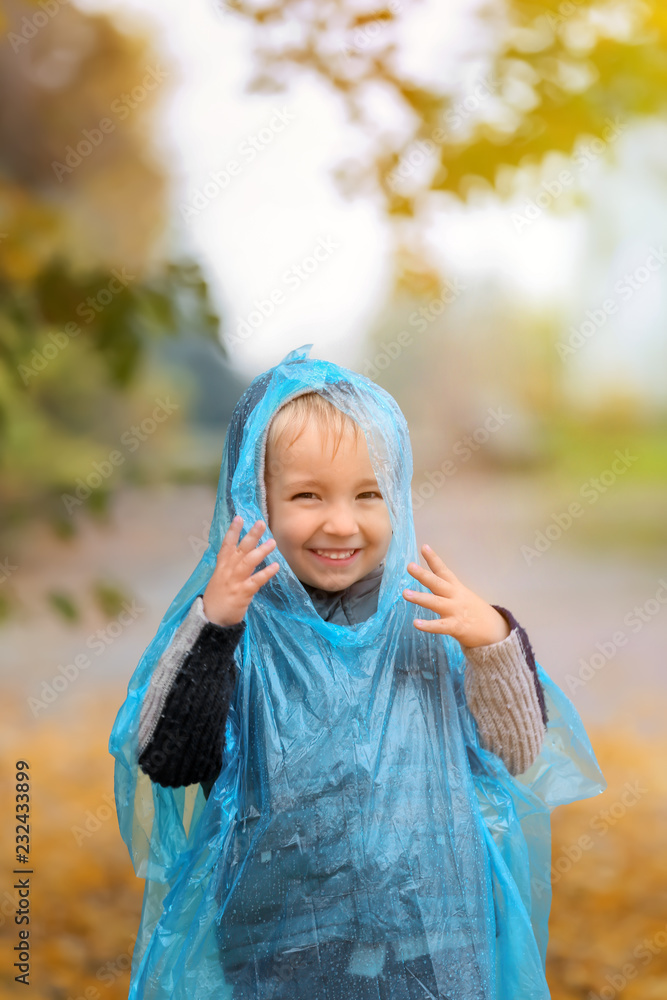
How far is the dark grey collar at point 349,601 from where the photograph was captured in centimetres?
118

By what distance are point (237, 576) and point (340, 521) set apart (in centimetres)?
14

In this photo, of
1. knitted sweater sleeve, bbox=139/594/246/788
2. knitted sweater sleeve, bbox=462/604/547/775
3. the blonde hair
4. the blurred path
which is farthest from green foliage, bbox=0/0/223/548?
knitted sweater sleeve, bbox=462/604/547/775

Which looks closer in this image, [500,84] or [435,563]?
[435,563]

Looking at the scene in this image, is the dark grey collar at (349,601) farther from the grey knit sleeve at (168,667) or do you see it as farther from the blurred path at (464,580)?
the blurred path at (464,580)

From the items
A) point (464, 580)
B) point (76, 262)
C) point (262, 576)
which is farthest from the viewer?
point (464, 580)

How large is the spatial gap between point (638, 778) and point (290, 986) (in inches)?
74.6

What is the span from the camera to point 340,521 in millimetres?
1106

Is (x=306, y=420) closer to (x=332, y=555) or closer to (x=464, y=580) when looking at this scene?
(x=332, y=555)

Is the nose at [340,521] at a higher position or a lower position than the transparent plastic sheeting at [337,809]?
higher

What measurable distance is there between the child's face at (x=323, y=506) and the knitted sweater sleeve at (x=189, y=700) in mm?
127

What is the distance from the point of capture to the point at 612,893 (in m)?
2.22

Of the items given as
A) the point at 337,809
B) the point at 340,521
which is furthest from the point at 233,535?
the point at 337,809

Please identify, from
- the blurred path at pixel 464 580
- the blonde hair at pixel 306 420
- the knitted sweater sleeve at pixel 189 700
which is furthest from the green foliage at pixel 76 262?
the knitted sweater sleeve at pixel 189 700

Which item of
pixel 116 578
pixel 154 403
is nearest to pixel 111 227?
pixel 154 403
